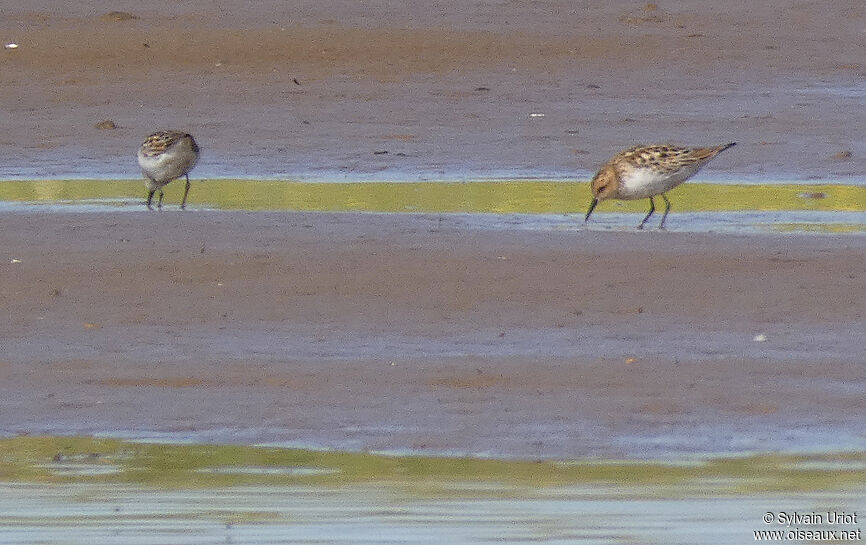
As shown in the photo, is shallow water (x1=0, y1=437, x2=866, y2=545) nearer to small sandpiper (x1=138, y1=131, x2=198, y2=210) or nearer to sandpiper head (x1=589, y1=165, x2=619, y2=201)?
sandpiper head (x1=589, y1=165, x2=619, y2=201)

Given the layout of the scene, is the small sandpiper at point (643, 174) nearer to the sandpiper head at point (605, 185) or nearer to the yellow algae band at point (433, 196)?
the sandpiper head at point (605, 185)

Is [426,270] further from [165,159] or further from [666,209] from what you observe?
[165,159]

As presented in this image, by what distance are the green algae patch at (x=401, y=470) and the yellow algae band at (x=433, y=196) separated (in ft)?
19.1

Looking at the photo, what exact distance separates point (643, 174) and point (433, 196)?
159 cm

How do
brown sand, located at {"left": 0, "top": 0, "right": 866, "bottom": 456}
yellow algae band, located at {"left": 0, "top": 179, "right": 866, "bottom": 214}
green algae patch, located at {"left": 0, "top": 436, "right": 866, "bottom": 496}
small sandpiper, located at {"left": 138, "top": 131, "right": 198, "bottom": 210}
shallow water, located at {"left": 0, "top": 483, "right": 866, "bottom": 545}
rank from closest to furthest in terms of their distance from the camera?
1. shallow water, located at {"left": 0, "top": 483, "right": 866, "bottom": 545}
2. green algae patch, located at {"left": 0, "top": 436, "right": 866, "bottom": 496}
3. brown sand, located at {"left": 0, "top": 0, "right": 866, "bottom": 456}
4. yellow algae band, located at {"left": 0, "top": 179, "right": 866, "bottom": 214}
5. small sandpiper, located at {"left": 138, "top": 131, "right": 198, "bottom": 210}

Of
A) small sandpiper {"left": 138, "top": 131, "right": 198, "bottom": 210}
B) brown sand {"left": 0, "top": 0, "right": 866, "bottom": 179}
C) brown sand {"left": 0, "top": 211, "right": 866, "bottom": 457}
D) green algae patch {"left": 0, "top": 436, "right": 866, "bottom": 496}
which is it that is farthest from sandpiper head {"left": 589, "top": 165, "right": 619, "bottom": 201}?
green algae patch {"left": 0, "top": 436, "right": 866, "bottom": 496}

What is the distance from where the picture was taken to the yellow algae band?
44.3ft

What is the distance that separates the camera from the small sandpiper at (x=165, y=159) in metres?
14.0

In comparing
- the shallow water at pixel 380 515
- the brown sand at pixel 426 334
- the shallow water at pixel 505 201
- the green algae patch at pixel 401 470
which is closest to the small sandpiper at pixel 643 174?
the shallow water at pixel 505 201

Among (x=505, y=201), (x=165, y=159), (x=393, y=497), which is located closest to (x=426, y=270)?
(x=505, y=201)

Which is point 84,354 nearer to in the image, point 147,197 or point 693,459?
point 693,459

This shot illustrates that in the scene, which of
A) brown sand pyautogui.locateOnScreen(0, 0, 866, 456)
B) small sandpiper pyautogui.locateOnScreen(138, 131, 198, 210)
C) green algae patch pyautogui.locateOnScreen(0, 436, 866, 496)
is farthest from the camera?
small sandpiper pyautogui.locateOnScreen(138, 131, 198, 210)

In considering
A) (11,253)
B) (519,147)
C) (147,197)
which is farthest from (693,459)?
(519,147)

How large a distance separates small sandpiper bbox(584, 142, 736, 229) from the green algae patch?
5.77 metres
